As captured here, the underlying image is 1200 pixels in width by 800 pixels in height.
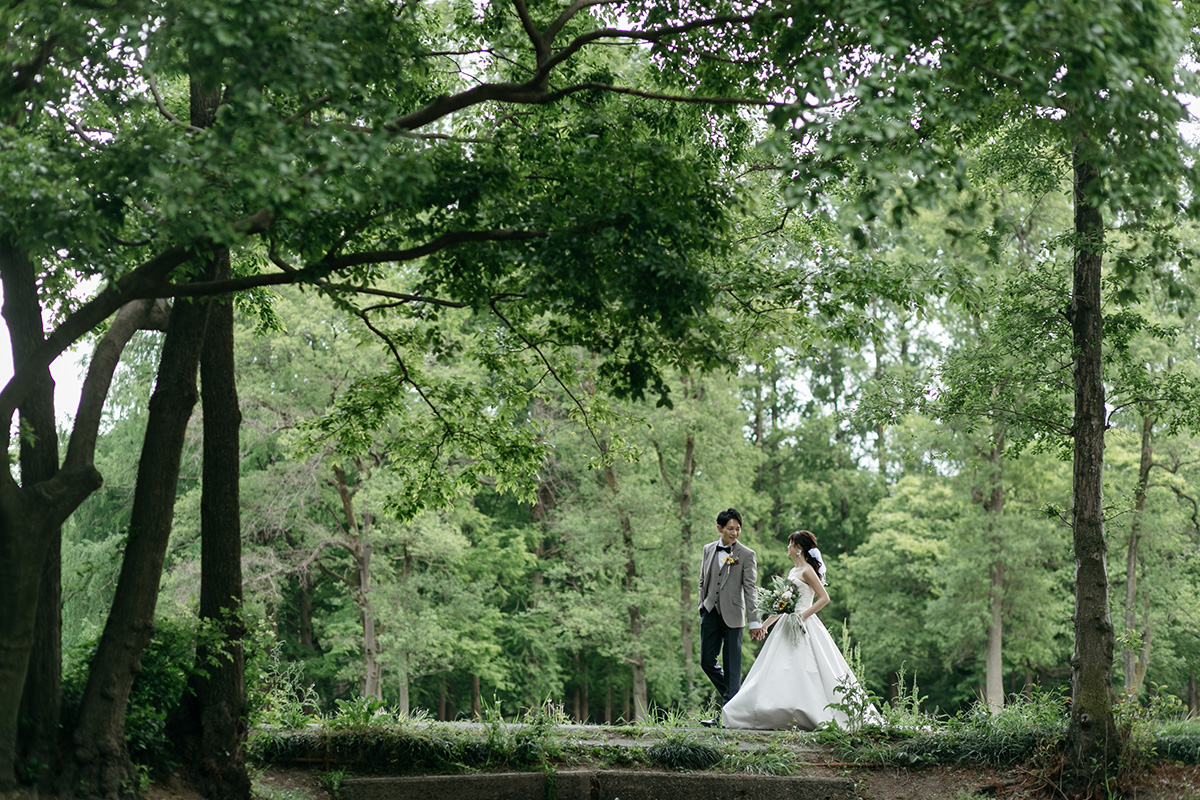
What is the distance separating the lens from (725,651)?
10.3m

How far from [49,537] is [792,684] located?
6.57 metres

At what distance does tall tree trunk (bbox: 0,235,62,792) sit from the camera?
6.30 metres

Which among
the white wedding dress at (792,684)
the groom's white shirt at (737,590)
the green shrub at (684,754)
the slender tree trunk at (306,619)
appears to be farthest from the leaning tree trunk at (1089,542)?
the slender tree trunk at (306,619)

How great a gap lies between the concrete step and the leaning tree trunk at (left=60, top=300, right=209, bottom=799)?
177 centimetres

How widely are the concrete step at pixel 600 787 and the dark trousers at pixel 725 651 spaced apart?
6.81ft

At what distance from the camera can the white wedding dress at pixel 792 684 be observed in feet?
31.4

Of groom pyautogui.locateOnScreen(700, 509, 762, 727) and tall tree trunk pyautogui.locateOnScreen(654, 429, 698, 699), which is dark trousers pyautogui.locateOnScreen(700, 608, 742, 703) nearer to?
groom pyautogui.locateOnScreen(700, 509, 762, 727)

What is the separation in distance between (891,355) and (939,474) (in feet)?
26.4

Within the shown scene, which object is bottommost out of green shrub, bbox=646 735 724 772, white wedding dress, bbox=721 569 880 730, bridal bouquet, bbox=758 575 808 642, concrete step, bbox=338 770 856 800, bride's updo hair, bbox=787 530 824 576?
concrete step, bbox=338 770 856 800

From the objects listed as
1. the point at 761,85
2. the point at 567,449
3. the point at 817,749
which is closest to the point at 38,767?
the point at 817,749

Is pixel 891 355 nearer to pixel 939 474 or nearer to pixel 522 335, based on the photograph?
pixel 939 474

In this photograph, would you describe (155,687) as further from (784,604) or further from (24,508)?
(784,604)

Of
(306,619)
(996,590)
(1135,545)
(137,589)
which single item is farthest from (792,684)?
(306,619)

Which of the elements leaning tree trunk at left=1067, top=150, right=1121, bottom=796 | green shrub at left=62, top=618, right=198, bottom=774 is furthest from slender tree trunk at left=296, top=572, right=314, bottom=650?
leaning tree trunk at left=1067, top=150, right=1121, bottom=796
